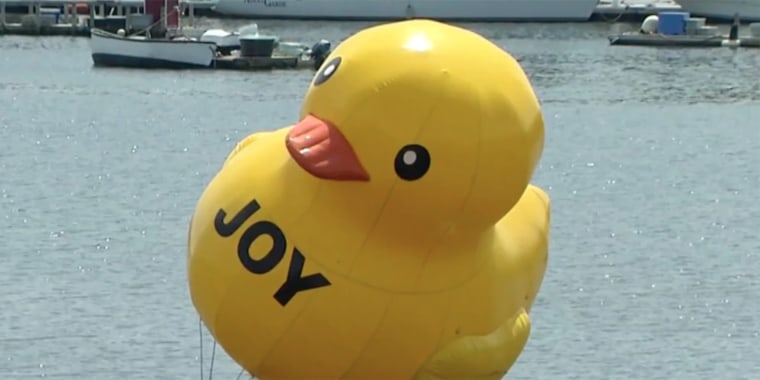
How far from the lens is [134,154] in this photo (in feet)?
134

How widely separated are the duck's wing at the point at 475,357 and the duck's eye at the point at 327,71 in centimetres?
180

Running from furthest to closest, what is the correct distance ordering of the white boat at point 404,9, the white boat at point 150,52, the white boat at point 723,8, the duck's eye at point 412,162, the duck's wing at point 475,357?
1. the white boat at point 404,9
2. the white boat at point 723,8
3. the white boat at point 150,52
4. the duck's wing at point 475,357
5. the duck's eye at point 412,162

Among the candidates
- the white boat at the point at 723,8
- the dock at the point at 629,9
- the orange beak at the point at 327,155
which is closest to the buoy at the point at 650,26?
the dock at the point at 629,9

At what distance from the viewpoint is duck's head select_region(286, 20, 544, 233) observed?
11289 mm

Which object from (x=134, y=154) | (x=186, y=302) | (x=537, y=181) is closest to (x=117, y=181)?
(x=134, y=154)

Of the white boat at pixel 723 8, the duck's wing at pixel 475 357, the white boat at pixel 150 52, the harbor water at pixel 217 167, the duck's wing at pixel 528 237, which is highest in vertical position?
the duck's wing at pixel 528 237

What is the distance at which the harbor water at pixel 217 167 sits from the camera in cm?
2062

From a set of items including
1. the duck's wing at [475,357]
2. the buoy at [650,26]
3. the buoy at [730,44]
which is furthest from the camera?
the buoy at [650,26]

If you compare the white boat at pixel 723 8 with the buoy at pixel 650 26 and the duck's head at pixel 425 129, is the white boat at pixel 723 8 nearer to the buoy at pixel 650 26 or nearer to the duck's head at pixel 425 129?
the buoy at pixel 650 26

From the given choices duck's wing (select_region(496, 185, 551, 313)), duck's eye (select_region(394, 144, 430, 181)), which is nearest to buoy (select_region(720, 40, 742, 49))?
duck's wing (select_region(496, 185, 551, 313))

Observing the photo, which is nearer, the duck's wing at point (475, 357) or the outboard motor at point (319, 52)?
the duck's wing at point (475, 357)

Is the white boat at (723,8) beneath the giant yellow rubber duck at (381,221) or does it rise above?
beneath

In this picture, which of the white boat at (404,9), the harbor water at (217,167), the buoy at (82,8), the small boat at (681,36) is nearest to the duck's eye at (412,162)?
the harbor water at (217,167)

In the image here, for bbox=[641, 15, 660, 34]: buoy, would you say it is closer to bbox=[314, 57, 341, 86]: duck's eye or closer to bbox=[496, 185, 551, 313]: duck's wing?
bbox=[496, 185, 551, 313]: duck's wing
